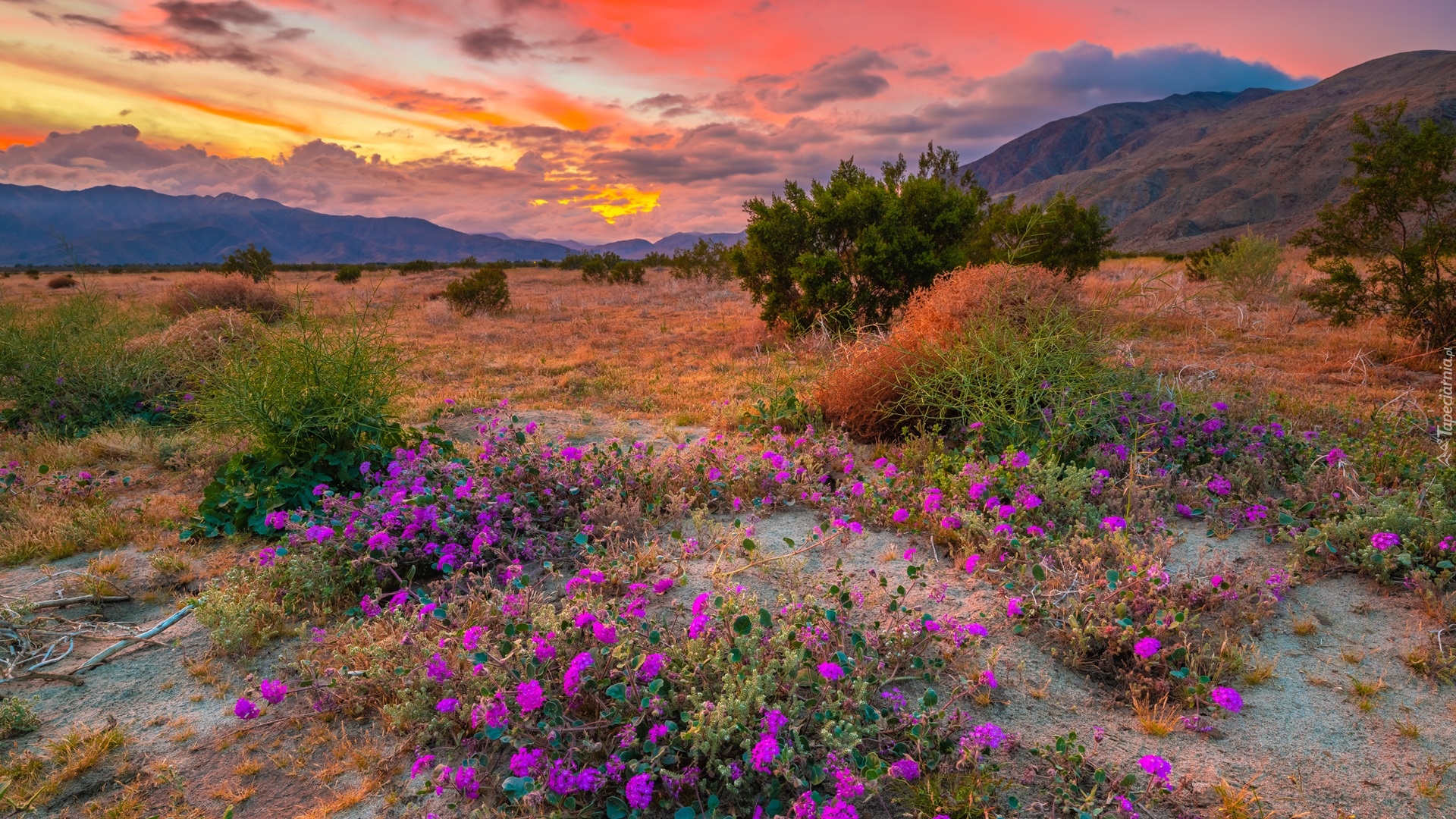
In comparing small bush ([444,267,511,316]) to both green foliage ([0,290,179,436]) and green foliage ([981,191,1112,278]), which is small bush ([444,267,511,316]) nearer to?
green foliage ([0,290,179,436])

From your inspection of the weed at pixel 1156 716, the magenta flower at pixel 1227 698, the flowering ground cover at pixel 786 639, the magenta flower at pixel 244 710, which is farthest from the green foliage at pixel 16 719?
the magenta flower at pixel 1227 698

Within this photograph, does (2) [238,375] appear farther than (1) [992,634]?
Yes

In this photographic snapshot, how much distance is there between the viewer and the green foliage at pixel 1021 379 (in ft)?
15.4

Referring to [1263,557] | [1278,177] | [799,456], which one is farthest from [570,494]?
[1278,177]

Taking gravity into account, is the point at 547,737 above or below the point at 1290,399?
below

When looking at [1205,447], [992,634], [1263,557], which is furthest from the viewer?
[1205,447]

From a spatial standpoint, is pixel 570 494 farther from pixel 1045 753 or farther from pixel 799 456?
pixel 1045 753

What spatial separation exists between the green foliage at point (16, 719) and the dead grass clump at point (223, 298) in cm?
1305

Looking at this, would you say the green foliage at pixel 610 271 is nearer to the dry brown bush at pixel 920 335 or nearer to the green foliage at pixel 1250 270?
the green foliage at pixel 1250 270

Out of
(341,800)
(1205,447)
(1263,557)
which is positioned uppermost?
(1205,447)

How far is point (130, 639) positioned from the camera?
10.5ft

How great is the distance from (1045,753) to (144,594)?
4594 millimetres

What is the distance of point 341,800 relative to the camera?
2203 millimetres

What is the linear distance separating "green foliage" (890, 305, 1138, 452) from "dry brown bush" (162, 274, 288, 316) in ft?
46.0
